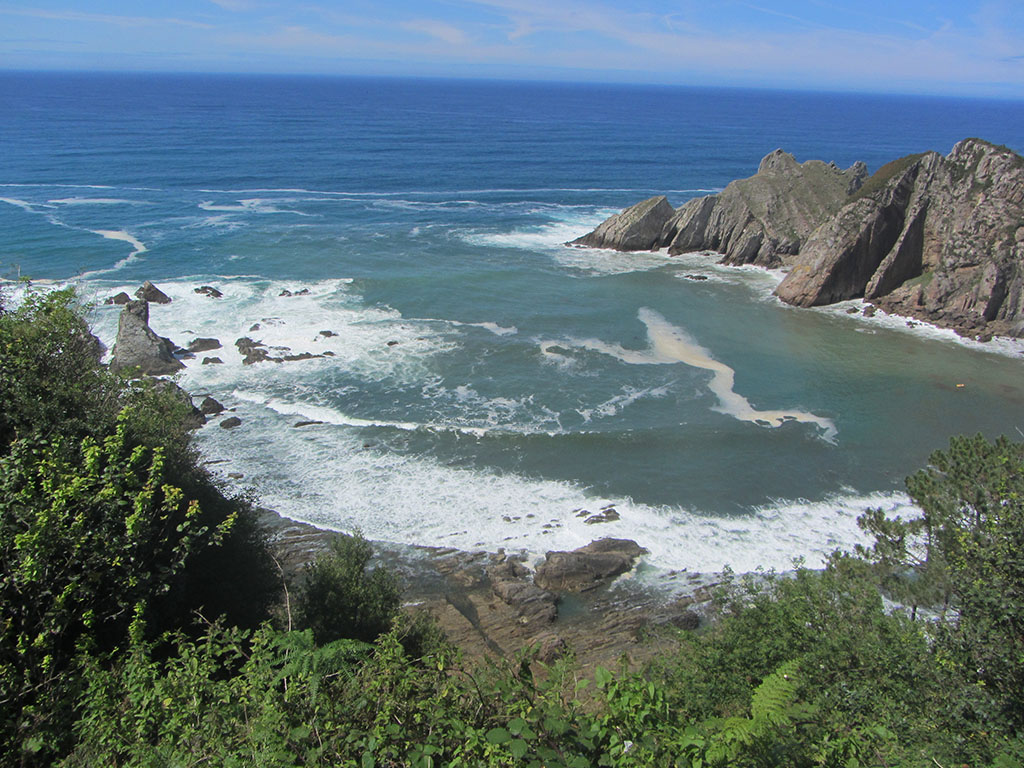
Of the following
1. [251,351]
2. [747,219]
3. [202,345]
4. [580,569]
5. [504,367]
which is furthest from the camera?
[747,219]

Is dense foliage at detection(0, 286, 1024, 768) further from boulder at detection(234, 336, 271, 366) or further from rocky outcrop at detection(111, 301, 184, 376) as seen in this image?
boulder at detection(234, 336, 271, 366)

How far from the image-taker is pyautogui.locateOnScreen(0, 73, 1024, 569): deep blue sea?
30.1 meters

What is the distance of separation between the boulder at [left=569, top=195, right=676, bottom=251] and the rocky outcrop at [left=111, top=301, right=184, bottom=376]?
4315 cm

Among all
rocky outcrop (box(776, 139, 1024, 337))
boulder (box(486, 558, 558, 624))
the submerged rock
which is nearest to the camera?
boulder (box(486, 558, 558, 624))

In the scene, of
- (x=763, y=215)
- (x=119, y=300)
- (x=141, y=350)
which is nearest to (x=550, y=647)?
(x=141, y=350)

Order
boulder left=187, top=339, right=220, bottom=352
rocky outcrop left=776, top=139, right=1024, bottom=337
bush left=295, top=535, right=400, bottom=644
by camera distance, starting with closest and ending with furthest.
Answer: bush left=295, top=535, right=400, bottom=644 < boulder left=187, top=339, right=220, bottom=352 < rocky outcrop left=776, top=139, right=1024, bottom=337

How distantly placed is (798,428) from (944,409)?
9662 mm

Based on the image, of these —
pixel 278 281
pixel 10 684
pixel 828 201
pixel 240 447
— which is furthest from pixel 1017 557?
pixel 828 201

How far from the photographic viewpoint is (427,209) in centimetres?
8444

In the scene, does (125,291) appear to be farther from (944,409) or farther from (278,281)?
(944,409)

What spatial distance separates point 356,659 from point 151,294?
46.9 metres

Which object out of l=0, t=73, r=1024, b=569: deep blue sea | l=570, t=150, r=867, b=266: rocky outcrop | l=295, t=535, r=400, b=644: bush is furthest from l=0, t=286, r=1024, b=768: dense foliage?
l=570, t=150, r=867, b=266: rocky outcrop

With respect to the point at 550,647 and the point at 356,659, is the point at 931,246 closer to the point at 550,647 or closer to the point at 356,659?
the point at 550,647

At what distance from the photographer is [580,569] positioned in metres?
25.6
